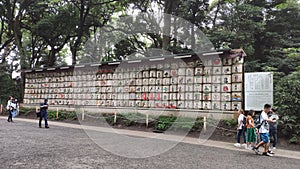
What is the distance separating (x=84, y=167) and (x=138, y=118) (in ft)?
29.6

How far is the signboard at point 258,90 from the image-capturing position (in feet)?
35.9

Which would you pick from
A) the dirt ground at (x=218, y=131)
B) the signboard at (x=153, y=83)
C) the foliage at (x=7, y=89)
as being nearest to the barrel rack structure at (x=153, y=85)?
the signboard at (x=153, y=83)

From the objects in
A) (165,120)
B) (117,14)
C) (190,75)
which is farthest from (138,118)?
(117,14)

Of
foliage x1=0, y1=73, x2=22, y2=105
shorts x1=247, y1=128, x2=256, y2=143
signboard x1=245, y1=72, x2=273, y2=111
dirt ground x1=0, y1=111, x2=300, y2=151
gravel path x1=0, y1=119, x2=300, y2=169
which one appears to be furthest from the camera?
foliage x1=0, y1=73, x2=22, y2=105

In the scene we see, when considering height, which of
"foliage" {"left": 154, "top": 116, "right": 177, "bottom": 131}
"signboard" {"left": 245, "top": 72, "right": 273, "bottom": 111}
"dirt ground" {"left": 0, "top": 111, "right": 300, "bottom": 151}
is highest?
"signboard" {"left": 245, "top": 72, "right": 273, "bottom": 111}

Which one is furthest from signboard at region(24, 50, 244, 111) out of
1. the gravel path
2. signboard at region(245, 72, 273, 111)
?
the gravel path

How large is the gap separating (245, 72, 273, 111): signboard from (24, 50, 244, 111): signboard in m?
0.72

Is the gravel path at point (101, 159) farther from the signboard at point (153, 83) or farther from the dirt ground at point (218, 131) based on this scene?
the signboard at point (153, 83)

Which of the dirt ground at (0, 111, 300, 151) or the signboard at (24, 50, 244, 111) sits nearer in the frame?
the dirt ground at (0, 111, 300, 151)

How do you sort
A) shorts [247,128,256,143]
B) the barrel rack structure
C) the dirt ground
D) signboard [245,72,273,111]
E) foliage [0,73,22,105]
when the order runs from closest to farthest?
shorts [247,128,256,143], the dirt ground, signboard [245,72,273,111], the barrel rack structure, foliage [0,73,22,105]

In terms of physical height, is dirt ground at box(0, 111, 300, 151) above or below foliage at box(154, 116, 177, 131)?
below

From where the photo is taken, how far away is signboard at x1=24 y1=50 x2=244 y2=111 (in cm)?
1269

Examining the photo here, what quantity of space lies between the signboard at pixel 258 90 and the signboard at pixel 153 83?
72 cm

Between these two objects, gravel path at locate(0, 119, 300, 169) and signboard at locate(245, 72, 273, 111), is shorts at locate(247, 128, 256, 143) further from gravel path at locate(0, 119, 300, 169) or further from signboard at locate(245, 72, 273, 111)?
signboard at locate(245, 72, 273, 111)
